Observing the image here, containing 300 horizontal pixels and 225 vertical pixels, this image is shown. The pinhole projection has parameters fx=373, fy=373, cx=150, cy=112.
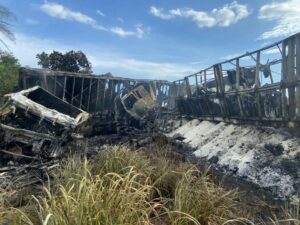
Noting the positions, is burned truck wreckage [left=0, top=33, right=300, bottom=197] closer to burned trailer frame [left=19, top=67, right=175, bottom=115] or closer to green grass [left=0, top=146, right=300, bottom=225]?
burned trailer frame [left=19, top=67, right=175, bottom=115]

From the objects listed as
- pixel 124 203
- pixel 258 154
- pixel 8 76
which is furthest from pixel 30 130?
pixel 8 76

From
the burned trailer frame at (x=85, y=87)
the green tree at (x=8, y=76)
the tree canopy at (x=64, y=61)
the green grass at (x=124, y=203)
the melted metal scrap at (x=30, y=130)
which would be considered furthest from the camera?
the tree canopy at (x=64, y=61)

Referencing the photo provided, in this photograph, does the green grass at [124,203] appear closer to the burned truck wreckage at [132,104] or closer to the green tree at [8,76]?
the burned truck wreckage at [132,104]

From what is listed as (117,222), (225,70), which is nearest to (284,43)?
(225,70)

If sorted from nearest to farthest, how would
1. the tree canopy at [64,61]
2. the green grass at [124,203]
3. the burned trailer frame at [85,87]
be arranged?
the green grass at [124,203]
the burned trailer frame at [85,87]
the tree canopy at [64,61]

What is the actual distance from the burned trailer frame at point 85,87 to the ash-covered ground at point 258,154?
32.3ft

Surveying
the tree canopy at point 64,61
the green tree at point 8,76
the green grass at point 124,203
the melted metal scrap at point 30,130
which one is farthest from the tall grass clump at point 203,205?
the tree canopy at point 64,61

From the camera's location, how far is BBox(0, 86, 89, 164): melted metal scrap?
29.7 feet

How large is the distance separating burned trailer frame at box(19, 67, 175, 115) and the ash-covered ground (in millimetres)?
9855

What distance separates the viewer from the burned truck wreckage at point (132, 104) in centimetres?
955

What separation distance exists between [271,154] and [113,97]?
52.6ft

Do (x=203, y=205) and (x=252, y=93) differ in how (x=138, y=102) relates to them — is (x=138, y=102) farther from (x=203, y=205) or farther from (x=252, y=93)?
(x=203, y=205)

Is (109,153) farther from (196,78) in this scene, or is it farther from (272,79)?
(196,78)

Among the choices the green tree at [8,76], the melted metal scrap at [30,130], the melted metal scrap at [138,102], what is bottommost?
the melted metal scrap at [30,130]
